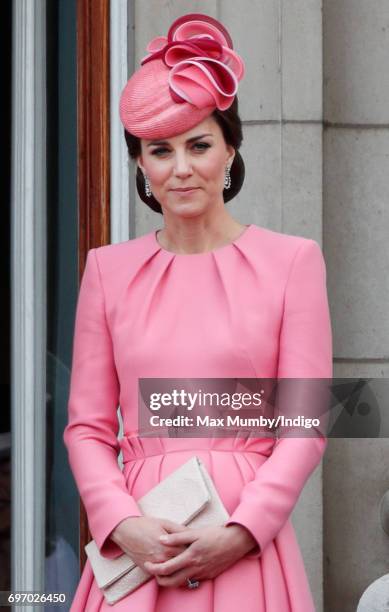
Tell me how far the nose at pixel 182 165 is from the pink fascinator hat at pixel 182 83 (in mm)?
60

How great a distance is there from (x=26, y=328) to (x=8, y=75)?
1011 millimetres

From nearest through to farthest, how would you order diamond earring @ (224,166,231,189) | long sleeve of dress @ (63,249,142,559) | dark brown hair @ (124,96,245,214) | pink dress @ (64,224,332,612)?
pink dress @ (64,224,332,612) → long sleeve of dress @ (63,249,142,559) → dark brown hair @ (124,96,245,214) → diamond earring @ (224,166,231,189)

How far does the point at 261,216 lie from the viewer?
5.40 meters

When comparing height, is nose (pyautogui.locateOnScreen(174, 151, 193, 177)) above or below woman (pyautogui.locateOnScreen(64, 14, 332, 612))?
above

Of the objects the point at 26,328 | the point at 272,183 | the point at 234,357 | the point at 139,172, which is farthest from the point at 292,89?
the point at 234,357

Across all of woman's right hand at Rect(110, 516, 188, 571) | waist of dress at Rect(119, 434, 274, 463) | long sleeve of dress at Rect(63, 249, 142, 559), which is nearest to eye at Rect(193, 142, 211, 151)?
long sleeve of dress at Rect(63, 249, 142, 559)

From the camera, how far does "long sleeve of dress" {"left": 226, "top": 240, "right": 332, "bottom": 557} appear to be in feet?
11.0

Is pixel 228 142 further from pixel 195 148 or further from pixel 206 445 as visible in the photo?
pixel 206 445

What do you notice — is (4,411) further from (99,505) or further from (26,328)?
(99,505)

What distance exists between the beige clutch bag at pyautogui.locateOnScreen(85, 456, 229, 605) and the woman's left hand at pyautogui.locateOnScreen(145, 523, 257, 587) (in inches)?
1.6

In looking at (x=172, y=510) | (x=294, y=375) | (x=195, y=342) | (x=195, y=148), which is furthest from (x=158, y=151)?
(x=172, y=510)

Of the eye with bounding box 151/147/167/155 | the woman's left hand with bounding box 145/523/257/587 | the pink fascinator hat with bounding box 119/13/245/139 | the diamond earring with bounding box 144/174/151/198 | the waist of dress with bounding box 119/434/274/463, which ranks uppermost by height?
the pink fascinator hat with bounding box 119/13/245/139

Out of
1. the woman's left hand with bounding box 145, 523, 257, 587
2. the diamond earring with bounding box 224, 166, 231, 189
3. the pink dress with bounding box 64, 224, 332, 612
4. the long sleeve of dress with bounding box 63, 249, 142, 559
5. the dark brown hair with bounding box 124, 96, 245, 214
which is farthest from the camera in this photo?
the diamond earring with bounding box 224, 166, 231, 189

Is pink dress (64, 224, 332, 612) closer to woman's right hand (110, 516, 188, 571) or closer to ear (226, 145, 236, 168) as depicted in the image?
woman's right hand (110, 516, 188, 571)
